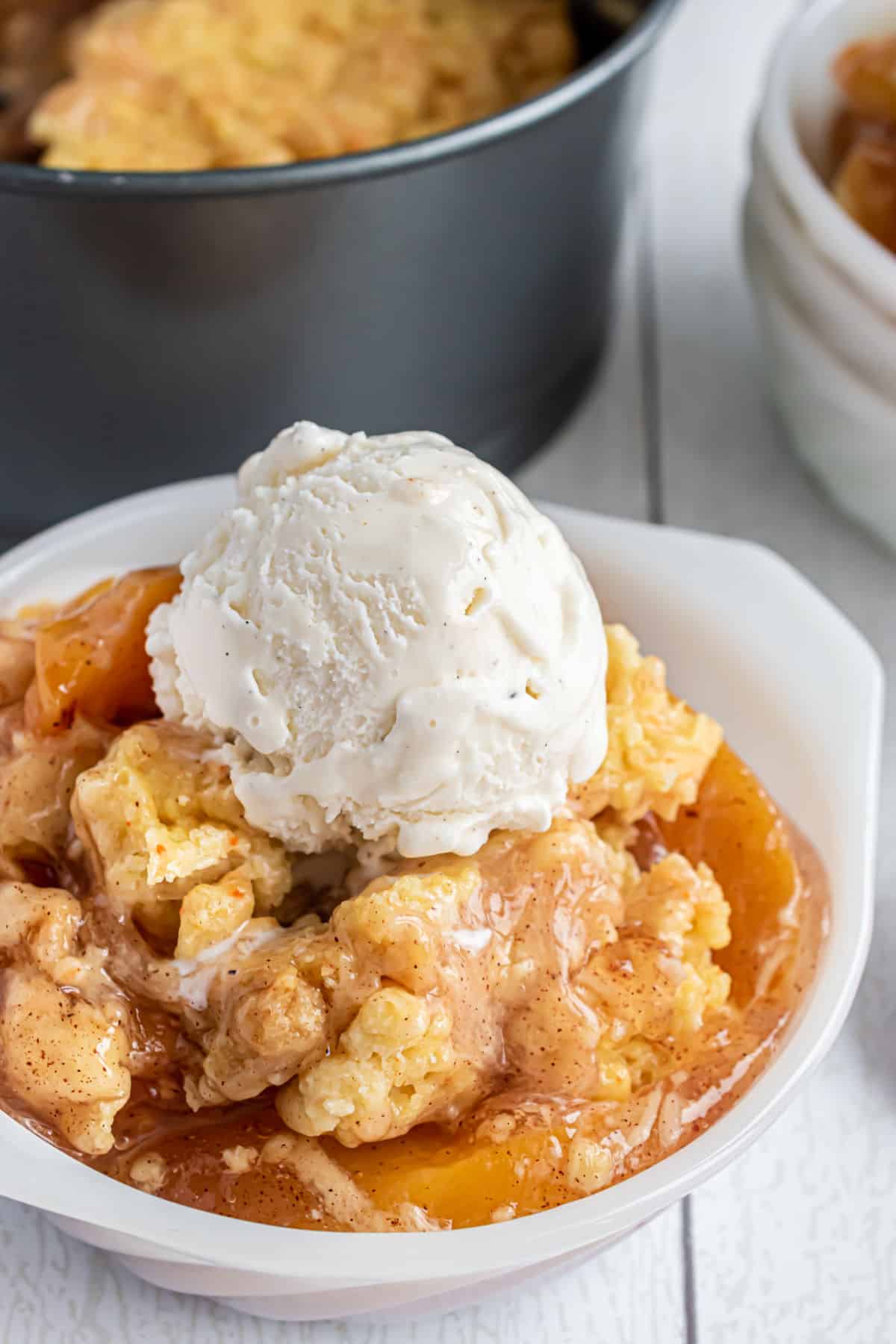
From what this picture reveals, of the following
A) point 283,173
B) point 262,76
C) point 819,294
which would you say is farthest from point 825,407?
point 262,76

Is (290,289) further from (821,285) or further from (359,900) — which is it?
(359,900)

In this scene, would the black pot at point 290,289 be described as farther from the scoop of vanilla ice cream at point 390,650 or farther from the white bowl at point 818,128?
the scoop of vanilla ice cream at point 390,650

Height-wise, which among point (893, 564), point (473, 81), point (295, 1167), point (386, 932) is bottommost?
point (893, 564)

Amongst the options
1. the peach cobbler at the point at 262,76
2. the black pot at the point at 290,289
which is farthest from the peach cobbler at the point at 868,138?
the peach cobbler at the point at 262,76

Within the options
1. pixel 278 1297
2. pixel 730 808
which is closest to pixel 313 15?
pixel 730 808

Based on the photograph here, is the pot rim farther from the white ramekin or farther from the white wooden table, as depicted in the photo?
the white wooden table

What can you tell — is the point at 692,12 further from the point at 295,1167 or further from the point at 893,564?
the point at 295,1167
